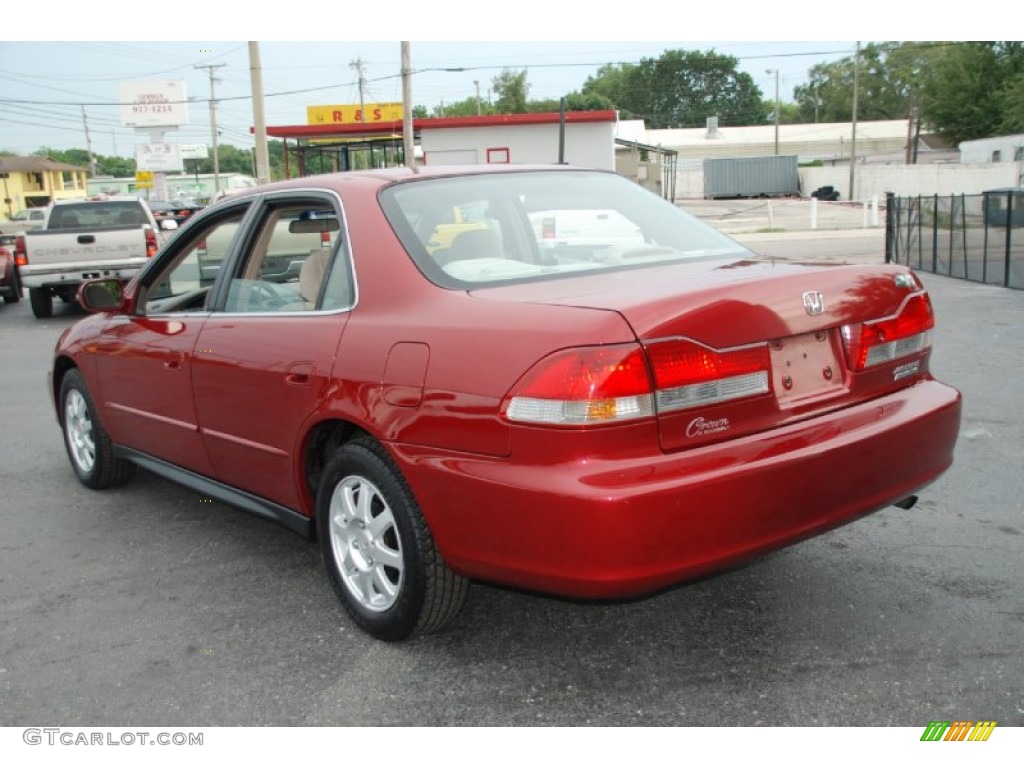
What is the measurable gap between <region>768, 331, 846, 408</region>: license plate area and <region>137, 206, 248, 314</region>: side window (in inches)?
101

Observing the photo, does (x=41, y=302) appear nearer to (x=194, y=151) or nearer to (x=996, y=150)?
(x=996, y=150)

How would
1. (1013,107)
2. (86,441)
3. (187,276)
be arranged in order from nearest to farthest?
1. (187,276)
2. (86,441)
3. (1013,107)

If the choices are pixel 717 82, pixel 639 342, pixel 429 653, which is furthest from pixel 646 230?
pixel 717 82

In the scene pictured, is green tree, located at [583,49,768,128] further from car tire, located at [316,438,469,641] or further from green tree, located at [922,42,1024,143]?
car tire, located at [316,438,469,641]

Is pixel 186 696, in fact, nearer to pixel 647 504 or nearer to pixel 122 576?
pixel 122 576

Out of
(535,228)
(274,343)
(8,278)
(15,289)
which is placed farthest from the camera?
(15,289)

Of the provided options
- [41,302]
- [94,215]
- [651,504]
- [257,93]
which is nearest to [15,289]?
[41,302]

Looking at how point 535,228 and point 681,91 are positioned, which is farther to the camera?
point 681,91

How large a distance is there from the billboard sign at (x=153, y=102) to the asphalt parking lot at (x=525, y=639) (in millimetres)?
58298

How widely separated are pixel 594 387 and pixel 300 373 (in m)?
1.35

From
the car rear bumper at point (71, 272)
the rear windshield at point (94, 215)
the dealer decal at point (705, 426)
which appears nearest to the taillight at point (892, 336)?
the dealer decal at point (705, 426)

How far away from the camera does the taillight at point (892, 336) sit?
3.30m

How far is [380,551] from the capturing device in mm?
3436

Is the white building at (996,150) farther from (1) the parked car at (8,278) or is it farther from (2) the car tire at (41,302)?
(2) the car tire at (41,302)
